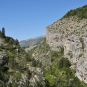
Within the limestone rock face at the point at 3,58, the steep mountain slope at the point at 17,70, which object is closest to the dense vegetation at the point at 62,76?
the steep mountain slope at the point at 17,70

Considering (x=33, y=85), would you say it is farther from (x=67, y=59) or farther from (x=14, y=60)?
(x=67, y=59)

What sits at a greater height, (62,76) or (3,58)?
(3,58)

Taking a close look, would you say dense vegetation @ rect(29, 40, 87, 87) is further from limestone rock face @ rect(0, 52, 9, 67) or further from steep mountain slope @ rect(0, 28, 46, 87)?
limestone rock face @ rect(0, 52, 9, 67)

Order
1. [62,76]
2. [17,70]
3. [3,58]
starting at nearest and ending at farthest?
[17,70] < [3,58] < [62,76]

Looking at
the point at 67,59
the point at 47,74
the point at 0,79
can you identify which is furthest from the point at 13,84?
the point at 67,59

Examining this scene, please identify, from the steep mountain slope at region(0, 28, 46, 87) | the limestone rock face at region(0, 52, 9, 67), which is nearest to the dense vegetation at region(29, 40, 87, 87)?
the steep mountain slope at region(0, 28, 46, 87)

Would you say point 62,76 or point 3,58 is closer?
point 3,58

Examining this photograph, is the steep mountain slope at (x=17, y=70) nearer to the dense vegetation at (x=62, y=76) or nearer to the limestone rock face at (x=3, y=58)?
the limestone rock face at (x=3, y=58)

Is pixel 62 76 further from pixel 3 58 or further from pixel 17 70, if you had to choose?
pixel 3 58

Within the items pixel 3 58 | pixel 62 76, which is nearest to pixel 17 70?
pixel 3 58

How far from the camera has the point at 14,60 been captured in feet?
480

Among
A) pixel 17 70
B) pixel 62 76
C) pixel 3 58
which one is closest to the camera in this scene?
pixel 17 70

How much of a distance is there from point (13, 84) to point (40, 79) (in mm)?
22071

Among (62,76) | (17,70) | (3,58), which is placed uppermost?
(3,58)
